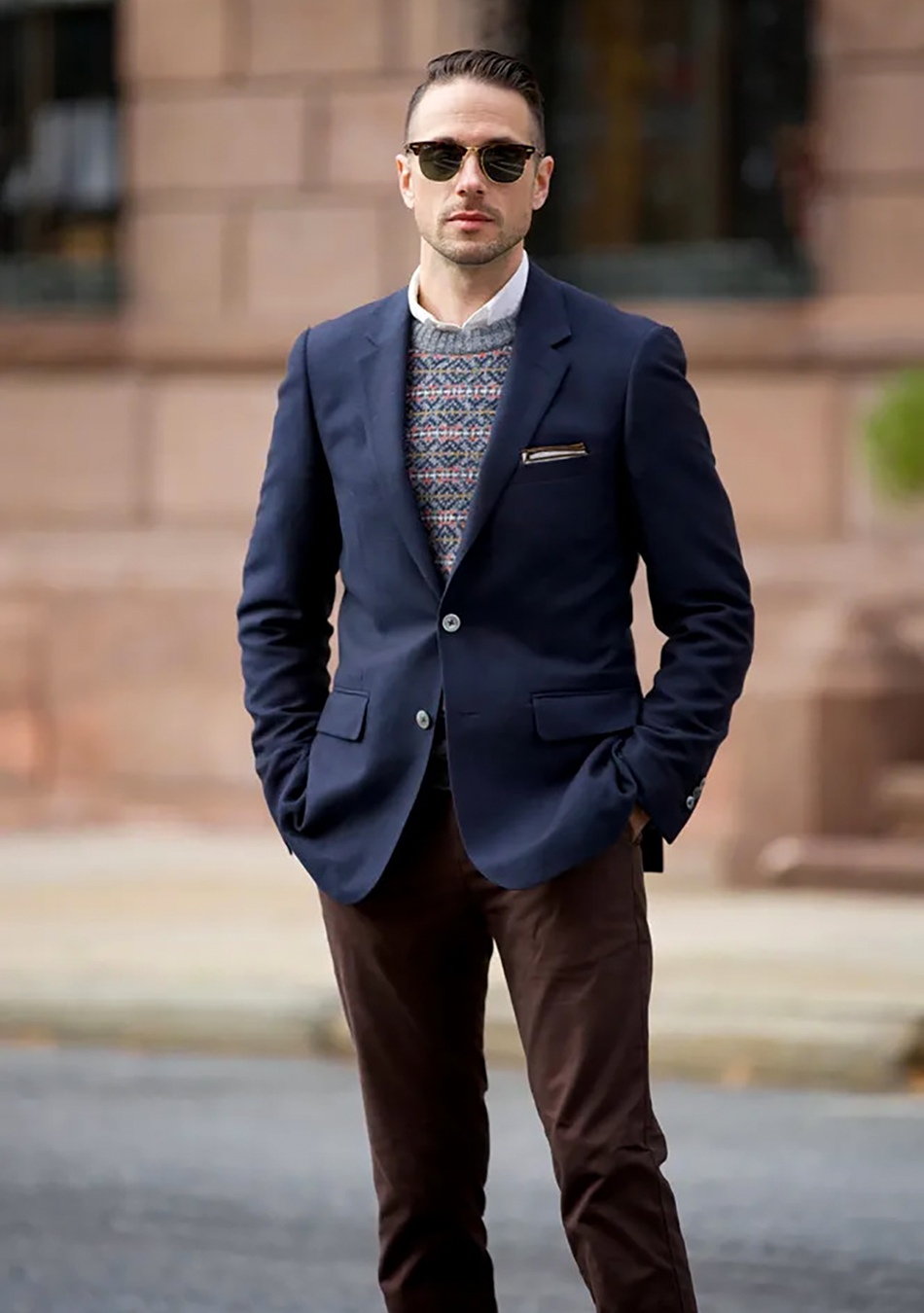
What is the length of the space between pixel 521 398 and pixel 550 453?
95 millimetres

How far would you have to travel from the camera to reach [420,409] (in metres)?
4.36

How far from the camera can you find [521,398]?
14.0ft

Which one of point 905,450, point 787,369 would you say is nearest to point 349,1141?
point 905,450

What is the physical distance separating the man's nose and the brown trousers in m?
0.91

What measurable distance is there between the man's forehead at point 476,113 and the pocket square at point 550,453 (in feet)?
1.52

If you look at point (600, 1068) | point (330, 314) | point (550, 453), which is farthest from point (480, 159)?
point (330, 314)

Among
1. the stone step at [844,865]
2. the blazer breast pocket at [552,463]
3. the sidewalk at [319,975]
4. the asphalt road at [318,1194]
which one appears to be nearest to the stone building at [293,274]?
the stone step at [844,865]

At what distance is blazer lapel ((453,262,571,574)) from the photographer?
4.23m

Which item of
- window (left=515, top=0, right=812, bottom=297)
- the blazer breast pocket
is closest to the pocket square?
the blazer breast pocket

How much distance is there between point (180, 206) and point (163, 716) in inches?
106

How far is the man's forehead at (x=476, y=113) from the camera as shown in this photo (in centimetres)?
424

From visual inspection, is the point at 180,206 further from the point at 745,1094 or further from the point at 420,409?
the point at 420,409

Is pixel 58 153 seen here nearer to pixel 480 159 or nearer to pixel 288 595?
pixel 288 595

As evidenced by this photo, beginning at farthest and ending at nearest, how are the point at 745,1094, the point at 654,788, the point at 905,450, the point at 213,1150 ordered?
1. the point at 905,450
2. the point at 745,1094
3. the point at 213,1150
4. the point at 654,788
